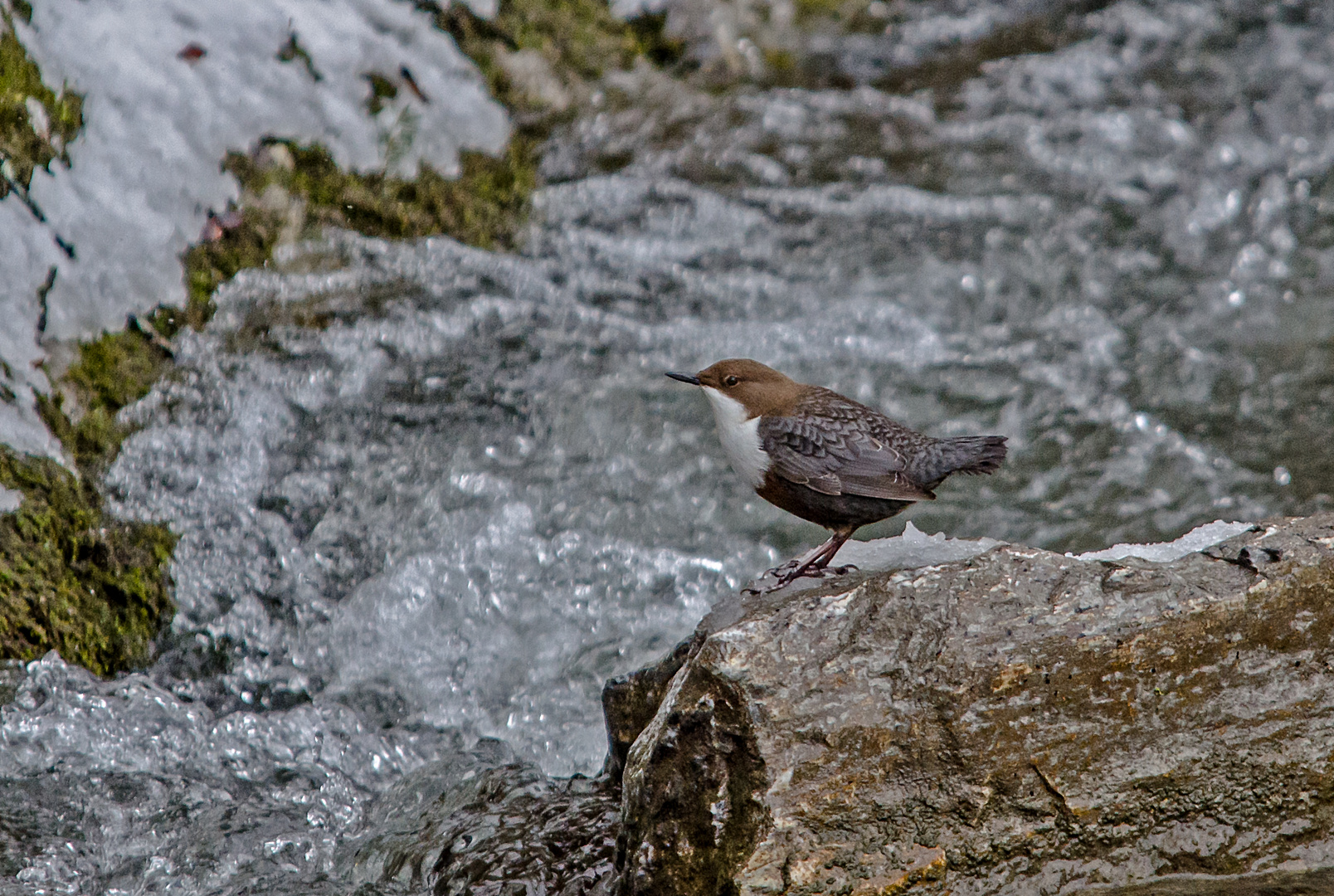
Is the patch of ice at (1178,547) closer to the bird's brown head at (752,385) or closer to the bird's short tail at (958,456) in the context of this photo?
the bird's short tail at (958,456)

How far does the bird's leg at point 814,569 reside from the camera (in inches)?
117

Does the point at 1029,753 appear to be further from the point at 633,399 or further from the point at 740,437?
the point at 633,399

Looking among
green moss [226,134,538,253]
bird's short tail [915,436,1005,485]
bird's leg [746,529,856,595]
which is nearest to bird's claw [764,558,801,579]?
bird's leg [746,529,856,595]

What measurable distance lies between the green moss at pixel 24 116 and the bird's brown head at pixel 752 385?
98.9 inches

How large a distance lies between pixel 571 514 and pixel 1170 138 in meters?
4.91

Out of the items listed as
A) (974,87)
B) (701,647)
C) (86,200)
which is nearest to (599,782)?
(701,647)

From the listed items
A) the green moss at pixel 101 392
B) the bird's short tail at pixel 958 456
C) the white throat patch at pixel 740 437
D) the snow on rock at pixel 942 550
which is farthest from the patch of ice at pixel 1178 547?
the green moss at pixel 101 392

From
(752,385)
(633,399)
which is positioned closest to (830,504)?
(752,385)

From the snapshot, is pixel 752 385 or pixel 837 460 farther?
pixel 752 385

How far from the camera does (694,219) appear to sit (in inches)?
246

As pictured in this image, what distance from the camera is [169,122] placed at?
4.73 meters

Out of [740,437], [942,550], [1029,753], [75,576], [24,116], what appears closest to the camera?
[1029,753]

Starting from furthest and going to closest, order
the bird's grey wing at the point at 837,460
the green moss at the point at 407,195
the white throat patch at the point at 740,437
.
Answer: the green moss at the point at 407,195, the white throat patch at the point at 740,437, the bird's grey wing at the point at 837,460

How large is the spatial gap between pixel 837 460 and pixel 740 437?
1.07ft
